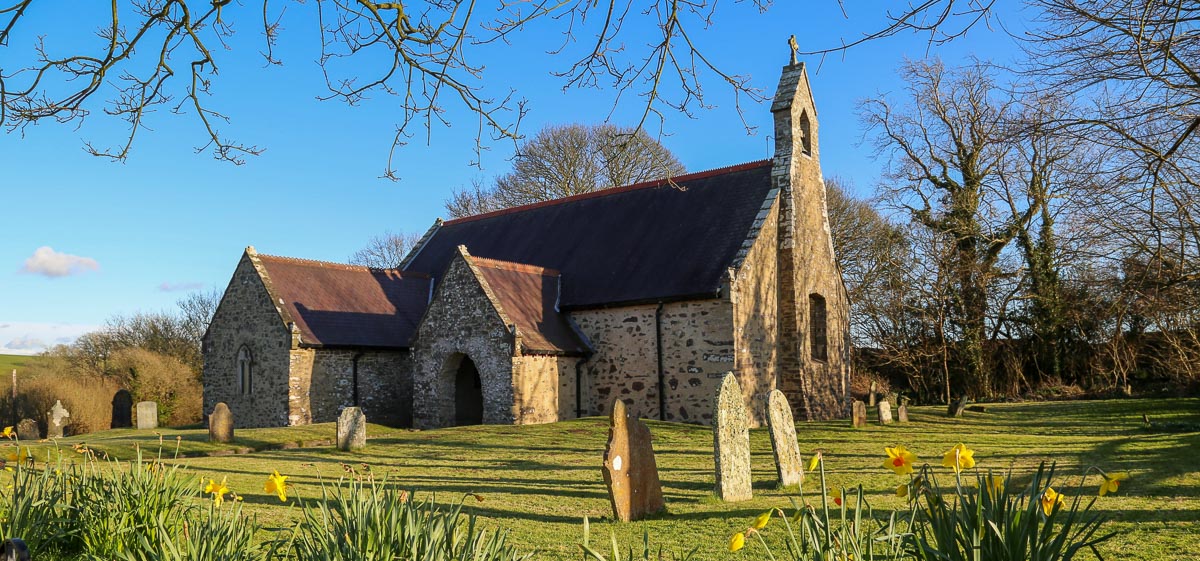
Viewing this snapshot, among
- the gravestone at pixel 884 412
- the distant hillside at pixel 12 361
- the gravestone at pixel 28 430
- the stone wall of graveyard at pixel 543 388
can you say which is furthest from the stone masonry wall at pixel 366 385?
the distant hillside at pixel 12 361

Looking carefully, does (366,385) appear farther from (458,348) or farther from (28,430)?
(28,430)

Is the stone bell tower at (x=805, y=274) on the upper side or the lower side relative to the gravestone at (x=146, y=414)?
upper

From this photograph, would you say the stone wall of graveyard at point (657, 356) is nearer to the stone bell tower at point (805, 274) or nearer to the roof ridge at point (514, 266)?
the roof ridge at point (514, 266)

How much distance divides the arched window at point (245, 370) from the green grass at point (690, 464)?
3.32 m

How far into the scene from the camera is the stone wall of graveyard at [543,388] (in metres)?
20.4

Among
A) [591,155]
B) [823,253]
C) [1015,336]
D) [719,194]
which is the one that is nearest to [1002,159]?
[1015,336]

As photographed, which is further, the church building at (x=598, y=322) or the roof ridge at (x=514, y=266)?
the roof ridge at (x=514, y=266)

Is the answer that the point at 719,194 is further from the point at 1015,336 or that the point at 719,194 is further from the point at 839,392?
the point at 1015,336

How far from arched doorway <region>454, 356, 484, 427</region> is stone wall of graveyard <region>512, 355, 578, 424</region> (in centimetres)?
252

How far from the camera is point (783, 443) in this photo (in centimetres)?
1117

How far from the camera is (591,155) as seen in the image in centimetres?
3847

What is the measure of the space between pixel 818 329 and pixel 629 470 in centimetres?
1571

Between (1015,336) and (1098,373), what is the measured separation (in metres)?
2.87

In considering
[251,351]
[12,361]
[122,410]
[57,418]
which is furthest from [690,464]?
[12,361]
